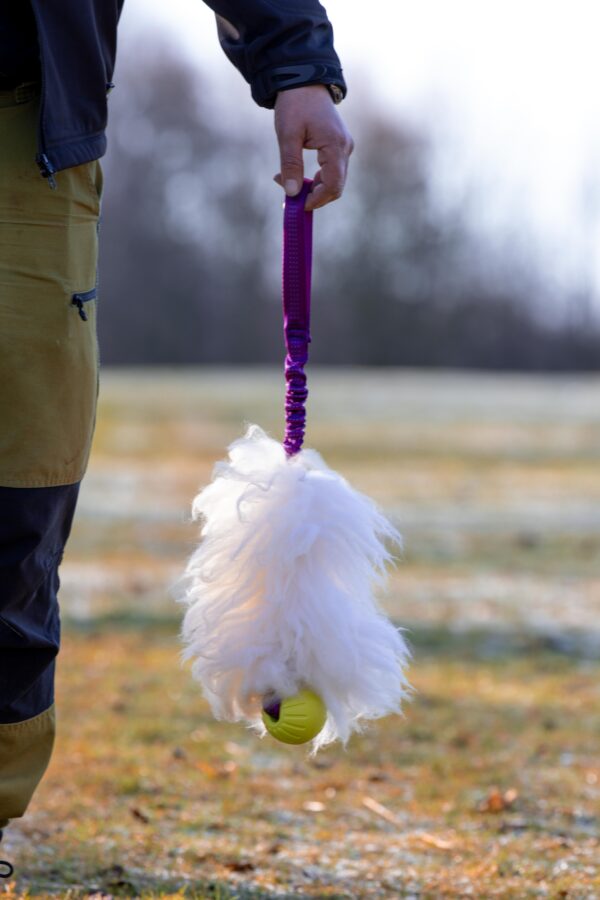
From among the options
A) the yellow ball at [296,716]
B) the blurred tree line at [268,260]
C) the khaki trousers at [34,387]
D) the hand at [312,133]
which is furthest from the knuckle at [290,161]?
the blurred tree line at [268,260]

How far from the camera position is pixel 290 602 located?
1.99 m

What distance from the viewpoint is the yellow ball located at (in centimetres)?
197

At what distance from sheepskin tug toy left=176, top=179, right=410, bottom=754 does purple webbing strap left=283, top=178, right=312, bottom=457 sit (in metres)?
0.06

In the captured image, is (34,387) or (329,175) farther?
(329,175)

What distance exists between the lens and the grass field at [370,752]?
8.52 feet

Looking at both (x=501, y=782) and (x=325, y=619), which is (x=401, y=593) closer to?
(x=501, y=782)

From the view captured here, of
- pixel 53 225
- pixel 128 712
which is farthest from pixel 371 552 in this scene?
pixel 128 712

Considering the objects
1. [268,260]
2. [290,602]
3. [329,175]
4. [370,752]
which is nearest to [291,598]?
[290,602]

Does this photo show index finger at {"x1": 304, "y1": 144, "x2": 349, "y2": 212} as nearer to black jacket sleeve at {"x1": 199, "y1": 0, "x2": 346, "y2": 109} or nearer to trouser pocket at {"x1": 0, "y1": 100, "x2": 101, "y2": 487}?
black jacket sleeve at {"x1": 199, "y1": 0, "x2": 346, "y2": 109}

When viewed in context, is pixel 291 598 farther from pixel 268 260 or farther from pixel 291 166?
pixel 268 260

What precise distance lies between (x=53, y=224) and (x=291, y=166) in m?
0.43

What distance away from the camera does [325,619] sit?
1.97 metres

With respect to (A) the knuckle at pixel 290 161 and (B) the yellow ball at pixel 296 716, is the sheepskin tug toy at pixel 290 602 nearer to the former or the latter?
(B) the yellow ball at pixel 296 716

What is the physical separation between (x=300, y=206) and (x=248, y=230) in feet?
116
